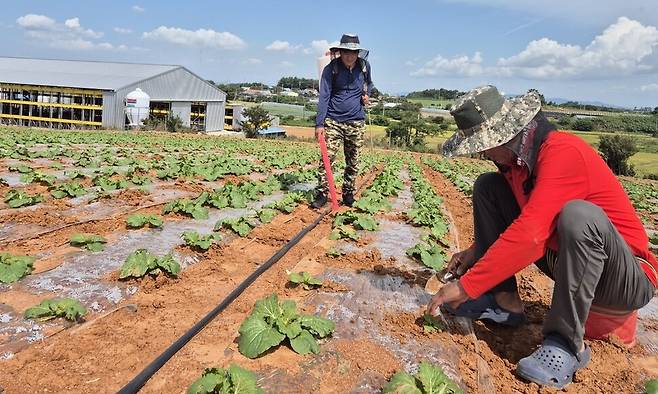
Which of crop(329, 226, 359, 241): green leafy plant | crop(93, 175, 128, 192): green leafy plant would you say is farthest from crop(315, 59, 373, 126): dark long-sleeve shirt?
crop(93, 175, 128, 192): green leafy plant

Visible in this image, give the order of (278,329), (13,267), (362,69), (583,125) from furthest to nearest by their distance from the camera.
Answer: (583,125) → (362,69) → (13,267) → (278,329)

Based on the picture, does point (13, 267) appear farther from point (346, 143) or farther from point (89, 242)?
point (346, 143)

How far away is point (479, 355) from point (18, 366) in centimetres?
236

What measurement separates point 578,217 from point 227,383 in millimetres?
1782

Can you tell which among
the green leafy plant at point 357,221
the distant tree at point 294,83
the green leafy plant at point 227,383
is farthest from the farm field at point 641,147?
the distant tree at point 294,83

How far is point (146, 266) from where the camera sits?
3.52m

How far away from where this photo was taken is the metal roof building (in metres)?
33.7

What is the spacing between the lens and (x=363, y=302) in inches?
133

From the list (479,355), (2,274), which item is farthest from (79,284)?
(479,355)

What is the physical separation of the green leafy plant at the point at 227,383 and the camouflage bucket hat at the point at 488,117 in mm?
1525

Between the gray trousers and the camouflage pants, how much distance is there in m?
4.31

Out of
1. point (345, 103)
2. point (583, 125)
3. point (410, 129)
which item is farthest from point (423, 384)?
point (583, 125)

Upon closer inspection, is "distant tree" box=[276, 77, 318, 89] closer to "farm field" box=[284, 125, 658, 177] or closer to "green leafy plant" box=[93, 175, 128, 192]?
"farm field" box=[284, 125, 658, 177]

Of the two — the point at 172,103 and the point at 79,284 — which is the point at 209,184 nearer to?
the point at 79,284
